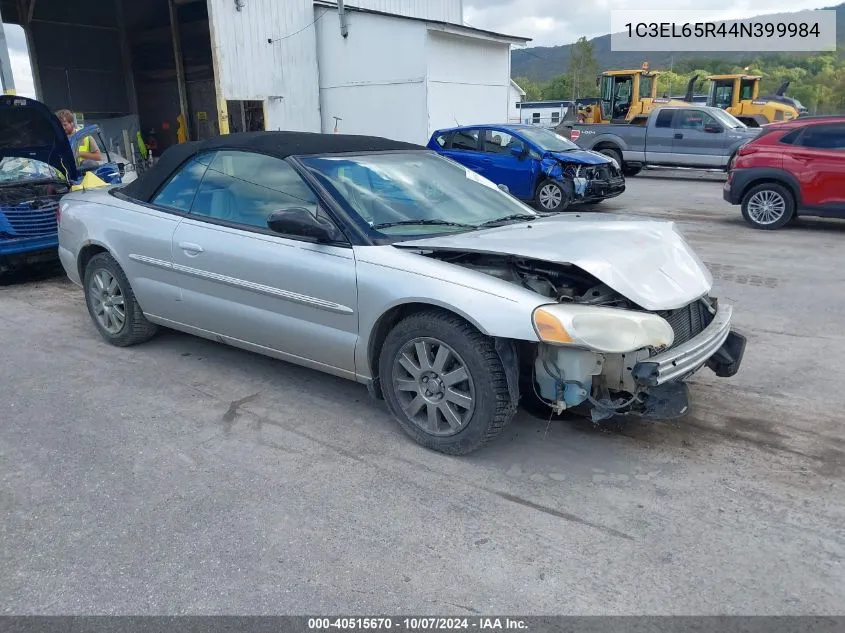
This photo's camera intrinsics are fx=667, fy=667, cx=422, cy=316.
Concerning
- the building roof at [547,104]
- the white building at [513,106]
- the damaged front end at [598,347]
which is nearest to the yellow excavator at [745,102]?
the white building at [513,106]

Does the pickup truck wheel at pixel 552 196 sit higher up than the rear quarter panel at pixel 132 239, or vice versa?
the rear quarter panel at pixel 132 239

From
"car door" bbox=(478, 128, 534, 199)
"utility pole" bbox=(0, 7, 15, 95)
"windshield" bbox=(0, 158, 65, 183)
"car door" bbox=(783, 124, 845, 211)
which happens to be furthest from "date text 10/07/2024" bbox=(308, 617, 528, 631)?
"utility pole" bbox=(0, 7, 15, 95)

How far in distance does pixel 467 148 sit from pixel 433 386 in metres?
9.84

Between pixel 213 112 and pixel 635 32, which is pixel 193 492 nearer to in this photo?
pixel 635 32

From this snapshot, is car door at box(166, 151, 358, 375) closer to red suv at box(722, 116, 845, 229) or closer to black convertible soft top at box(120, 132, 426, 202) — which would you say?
black convertible soft top at box(120, 132, 426, 202)

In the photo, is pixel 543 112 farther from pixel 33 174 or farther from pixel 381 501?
pixel 381 501

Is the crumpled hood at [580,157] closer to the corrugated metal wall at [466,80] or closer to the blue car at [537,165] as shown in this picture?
the blue car at [537,165]

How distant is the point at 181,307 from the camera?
4.56 meters

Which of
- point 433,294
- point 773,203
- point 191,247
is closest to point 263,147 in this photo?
point 191,247

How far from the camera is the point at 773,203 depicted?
10.2 meters

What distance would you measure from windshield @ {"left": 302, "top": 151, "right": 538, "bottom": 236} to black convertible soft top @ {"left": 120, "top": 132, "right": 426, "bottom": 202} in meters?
0.13

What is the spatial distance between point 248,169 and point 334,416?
1686mm

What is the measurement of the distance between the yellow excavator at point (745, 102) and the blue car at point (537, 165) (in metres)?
12.6

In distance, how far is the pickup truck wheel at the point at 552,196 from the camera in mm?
11664
